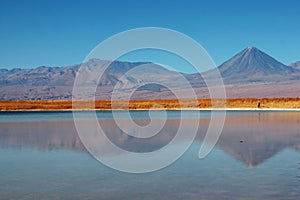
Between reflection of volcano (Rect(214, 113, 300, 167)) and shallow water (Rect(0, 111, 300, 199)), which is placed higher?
reflection of volcano (Rect(214, 113, 300, 167))

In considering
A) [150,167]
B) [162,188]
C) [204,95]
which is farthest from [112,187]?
[204,95]

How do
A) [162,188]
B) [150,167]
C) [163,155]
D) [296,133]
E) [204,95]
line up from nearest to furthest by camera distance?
[162,188] → [150,167] → [163,155] → [296,133] → [204,95]

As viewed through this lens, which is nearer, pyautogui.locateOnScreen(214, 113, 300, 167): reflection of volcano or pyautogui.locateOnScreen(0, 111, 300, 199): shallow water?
pyautogui.locateOnScreen(0, 111, 300, 199): shallow water

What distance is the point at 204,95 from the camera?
155m

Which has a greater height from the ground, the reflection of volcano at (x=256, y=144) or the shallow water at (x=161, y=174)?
the reflection of volcano at (x=256, y=144)

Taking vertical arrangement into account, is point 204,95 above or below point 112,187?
above

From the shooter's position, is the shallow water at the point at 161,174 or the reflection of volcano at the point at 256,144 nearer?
the shallow water at the point at 161,174

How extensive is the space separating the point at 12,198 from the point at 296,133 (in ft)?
47.0

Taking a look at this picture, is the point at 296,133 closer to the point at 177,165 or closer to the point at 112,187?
the point at 177,165

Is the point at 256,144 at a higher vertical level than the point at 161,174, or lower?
higher

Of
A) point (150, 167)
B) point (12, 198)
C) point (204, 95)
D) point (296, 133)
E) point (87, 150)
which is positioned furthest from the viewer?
point (204, 95)

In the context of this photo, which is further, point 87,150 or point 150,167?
point 87,150

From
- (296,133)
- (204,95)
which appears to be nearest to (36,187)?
(296,133)

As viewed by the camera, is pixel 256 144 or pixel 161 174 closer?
pixel 161 174
